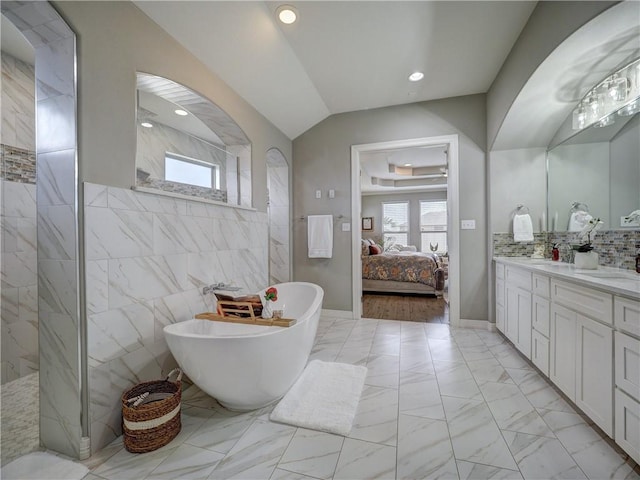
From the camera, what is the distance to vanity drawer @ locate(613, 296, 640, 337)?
113cm

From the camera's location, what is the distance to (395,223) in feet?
26.9

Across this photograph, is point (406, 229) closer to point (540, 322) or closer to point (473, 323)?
point (473, 323)

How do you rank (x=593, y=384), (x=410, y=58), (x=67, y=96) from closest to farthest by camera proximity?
1. (x=67, y=96)
2. (x=593, y=384)
3. (x=410, y=58)

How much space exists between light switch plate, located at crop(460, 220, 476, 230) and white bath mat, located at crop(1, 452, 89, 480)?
11.7 ft

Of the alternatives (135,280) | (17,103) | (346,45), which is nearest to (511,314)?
(346,45)

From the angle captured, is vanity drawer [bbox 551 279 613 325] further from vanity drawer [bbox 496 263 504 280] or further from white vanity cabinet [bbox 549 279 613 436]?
vanity drawer [bbox 496 263 504 280]

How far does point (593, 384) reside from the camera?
1.39 m

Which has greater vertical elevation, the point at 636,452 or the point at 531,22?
the point at 531,22

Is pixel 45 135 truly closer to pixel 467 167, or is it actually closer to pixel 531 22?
pixel 531 22

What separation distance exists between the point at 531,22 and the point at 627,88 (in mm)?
786

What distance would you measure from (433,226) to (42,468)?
26.8 feet

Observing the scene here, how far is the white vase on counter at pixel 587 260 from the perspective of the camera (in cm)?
190

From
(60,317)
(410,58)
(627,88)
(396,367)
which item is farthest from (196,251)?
(627,88)

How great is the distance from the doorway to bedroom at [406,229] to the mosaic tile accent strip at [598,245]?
49 cm
